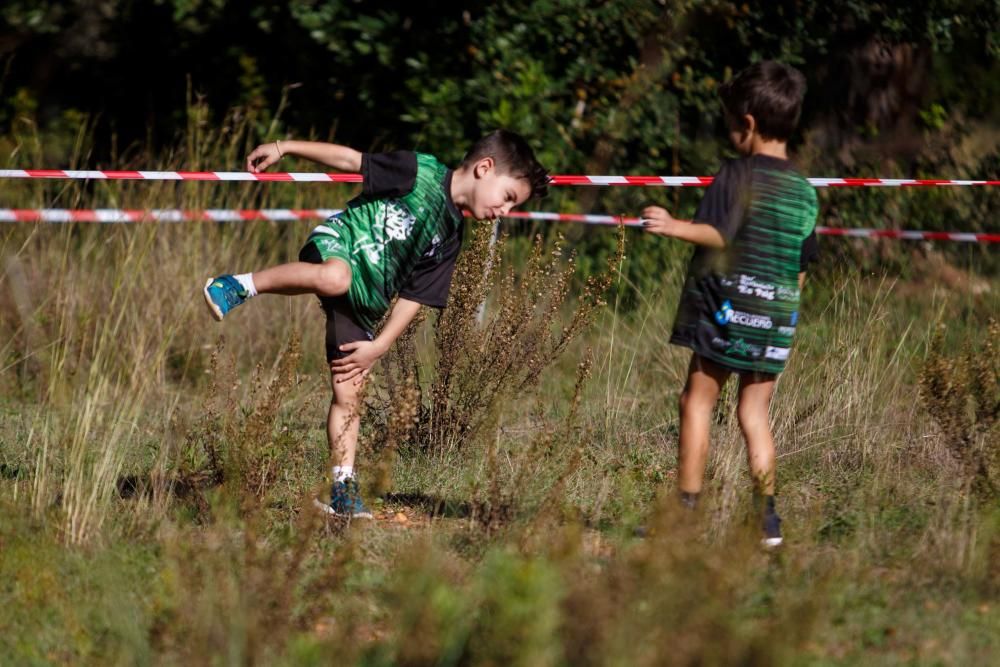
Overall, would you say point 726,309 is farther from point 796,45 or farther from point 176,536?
point 796,45

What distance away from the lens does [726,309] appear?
14.5 feet

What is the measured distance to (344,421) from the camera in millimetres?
4809

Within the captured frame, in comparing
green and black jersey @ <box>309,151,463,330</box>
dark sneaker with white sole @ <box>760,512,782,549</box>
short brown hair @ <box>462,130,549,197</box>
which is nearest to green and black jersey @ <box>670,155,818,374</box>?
dark sneaker with white sole @ <box>760,512,782,549</box>

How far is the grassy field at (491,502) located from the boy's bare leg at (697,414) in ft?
0.47

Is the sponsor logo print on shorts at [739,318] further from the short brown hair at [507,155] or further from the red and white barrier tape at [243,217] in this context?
the red and white barrier tape at [243,217]

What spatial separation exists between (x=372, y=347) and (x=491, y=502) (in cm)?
64

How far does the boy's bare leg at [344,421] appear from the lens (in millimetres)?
4762

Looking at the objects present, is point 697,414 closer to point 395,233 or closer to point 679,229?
point 679,229

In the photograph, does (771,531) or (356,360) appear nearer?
(771,531)

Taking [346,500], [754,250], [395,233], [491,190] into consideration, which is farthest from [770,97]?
[346,500]

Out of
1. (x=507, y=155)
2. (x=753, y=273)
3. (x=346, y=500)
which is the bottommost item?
(x=346, y=500)

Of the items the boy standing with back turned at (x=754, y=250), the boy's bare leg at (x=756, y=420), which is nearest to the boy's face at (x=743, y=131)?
the boy standing with back turned at (x=754, y=250)

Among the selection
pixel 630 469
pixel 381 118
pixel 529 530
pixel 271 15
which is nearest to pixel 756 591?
pixel 529 530

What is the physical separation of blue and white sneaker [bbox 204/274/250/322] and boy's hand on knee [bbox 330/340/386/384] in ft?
1.30
